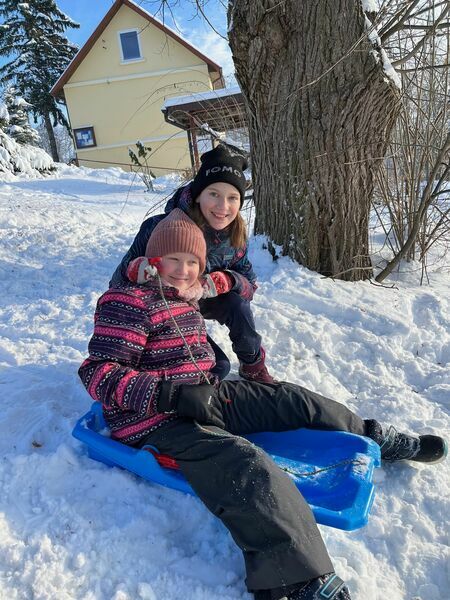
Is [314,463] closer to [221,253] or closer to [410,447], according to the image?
[410,447]

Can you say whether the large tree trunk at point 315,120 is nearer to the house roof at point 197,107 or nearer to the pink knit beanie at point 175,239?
the pink knit beanie at point 175,239

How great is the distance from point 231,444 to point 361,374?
1247mm

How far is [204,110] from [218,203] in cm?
351

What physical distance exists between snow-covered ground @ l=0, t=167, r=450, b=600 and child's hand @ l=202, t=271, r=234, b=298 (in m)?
0.53

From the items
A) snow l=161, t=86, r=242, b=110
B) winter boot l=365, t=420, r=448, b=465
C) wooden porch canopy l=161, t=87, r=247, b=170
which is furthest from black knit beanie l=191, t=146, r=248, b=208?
wooden porch canopy l=161, t=87, r=247, b=170

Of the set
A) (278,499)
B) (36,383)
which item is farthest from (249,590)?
(36,383)

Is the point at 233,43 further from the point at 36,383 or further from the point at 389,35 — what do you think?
the point at 36,383

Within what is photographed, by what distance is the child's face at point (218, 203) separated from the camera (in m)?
2.32

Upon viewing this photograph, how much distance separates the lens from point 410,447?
75.2 inches

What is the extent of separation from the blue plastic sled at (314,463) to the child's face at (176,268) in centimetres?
63

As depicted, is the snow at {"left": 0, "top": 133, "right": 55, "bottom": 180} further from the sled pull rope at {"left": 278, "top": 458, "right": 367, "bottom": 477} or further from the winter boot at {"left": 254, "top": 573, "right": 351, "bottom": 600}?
the winter boot at {"left": 254, "top": 573, "right": 351, "bottom": 600}

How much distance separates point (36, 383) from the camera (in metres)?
2.29

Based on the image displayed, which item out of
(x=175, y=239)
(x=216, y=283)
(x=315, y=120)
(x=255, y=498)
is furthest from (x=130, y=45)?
(x=255, y=498)

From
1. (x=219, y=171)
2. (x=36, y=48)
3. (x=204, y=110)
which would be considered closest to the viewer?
(x=219, y=171)
